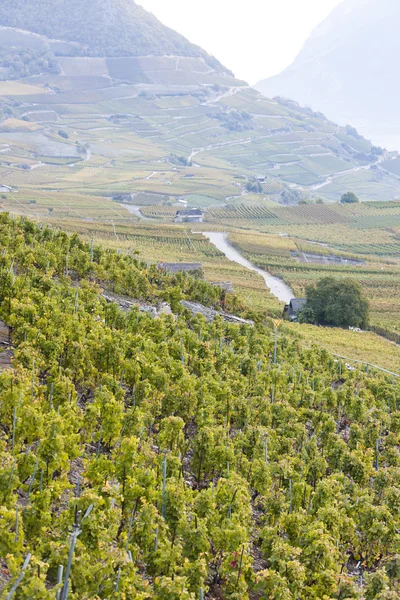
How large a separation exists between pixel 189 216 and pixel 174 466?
3999 inches

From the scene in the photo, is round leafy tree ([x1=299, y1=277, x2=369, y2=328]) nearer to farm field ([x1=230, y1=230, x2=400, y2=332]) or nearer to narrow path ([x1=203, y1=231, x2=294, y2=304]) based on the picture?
farm field ([x1=230, y1=230, x2=400, y2=332])

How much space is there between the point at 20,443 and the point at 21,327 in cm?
580

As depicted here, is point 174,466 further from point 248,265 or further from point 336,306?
point 248,265

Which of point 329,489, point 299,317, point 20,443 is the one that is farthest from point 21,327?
point 299,317

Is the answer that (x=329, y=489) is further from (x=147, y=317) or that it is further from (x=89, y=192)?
(x=89, y=192)

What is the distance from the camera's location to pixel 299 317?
5447 centimetres

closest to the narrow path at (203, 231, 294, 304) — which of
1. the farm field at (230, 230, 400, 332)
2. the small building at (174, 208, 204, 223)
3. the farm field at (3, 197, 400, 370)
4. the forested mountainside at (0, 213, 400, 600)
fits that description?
the farm field at (230, 230, 400, 332)

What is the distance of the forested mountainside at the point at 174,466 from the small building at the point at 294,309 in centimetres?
2712

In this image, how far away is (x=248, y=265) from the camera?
83.3m

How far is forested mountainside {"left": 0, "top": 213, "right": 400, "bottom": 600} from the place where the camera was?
448 inches

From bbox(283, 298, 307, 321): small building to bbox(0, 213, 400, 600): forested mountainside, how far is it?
89.0 ft

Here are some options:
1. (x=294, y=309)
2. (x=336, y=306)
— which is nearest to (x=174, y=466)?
(x=336, y=306)

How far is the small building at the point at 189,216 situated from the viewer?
112 m

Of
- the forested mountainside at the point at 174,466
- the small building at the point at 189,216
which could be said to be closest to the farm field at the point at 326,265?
the small building at the point at 189,216
